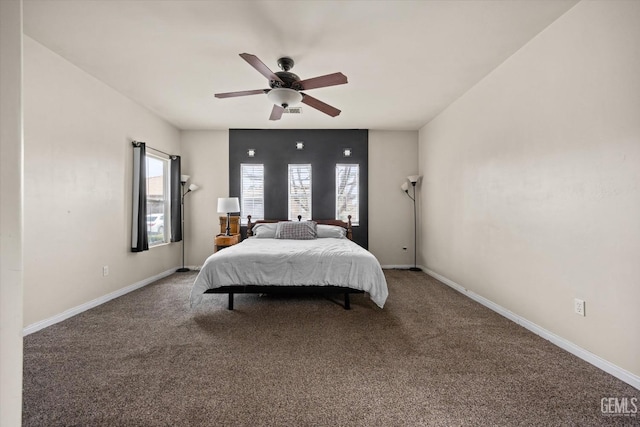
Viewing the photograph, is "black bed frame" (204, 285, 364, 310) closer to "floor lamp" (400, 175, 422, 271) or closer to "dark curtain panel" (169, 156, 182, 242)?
"dark curtain panel" (169, 156, 182, 242)

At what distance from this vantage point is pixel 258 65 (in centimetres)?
224

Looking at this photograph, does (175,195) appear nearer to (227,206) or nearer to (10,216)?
(227,206)

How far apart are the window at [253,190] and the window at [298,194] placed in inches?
21.8

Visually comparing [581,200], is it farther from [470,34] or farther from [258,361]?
[258,361]

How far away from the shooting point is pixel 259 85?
3.34 metres

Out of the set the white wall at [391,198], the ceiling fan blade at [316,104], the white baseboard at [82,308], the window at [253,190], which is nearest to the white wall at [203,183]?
the window at [253,190]

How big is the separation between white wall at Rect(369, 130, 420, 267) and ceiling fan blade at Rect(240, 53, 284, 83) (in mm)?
3055

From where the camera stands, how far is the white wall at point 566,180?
1764mm

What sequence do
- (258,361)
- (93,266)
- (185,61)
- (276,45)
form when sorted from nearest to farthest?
1. (258,361)
2. (276,45)
3. (185,61)
4. (93,266)

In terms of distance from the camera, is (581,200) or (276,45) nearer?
(581,200)

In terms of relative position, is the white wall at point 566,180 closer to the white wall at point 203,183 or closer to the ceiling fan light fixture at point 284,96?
the ceiling fan light fixture at point 284,96

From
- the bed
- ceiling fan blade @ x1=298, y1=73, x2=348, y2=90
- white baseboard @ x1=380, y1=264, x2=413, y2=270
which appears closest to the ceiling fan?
ceiling fan blade @ x1=298, y1=73, x2=348, y2=90

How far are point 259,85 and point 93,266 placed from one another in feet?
9.48

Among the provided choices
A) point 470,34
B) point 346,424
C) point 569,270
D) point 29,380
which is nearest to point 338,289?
point 346,424
